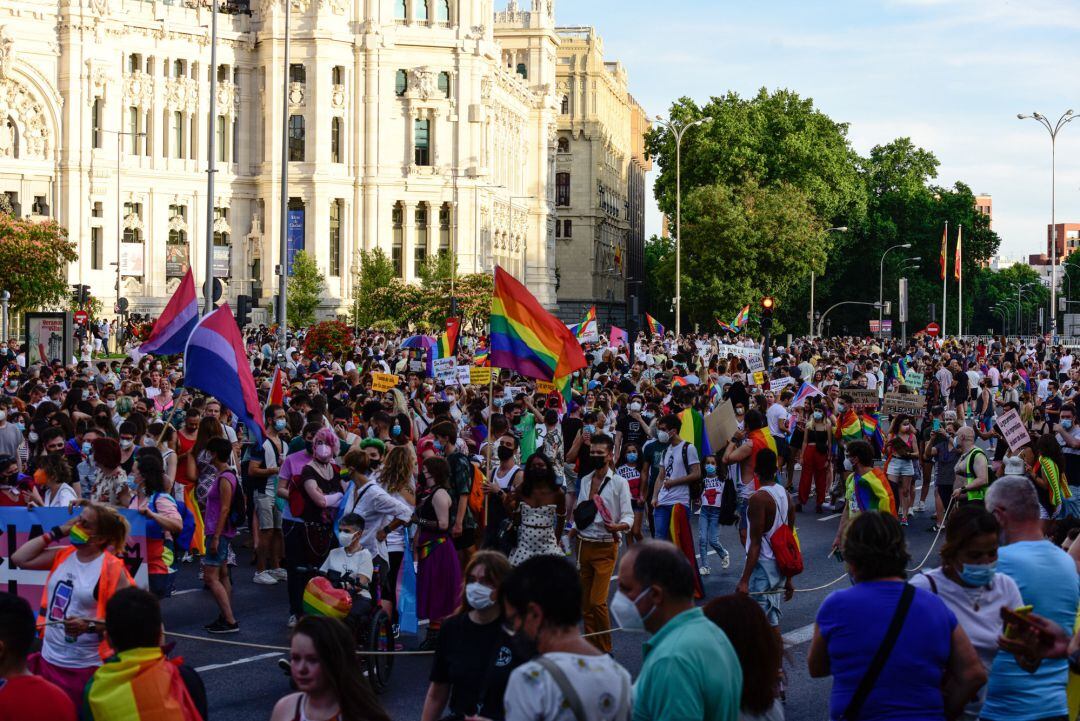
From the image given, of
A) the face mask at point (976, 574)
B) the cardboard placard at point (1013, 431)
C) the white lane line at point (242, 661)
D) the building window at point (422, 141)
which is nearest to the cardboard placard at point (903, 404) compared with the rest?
the cardboard placard at point (1013, 431)

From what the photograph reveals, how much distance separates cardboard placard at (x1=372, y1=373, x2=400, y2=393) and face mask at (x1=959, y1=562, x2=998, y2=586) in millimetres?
15501

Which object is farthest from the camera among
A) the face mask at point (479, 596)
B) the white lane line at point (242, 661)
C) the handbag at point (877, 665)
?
the white lane line at point (242, 661)

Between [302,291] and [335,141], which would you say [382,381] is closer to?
[302,291]

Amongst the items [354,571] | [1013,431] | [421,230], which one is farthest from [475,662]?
[421,230]

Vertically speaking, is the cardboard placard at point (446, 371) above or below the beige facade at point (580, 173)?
below

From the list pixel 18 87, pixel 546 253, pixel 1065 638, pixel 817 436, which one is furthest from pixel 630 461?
pixel 546 253

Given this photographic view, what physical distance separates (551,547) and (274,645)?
2717 millimetres

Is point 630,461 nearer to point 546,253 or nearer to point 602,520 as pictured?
point 602,520

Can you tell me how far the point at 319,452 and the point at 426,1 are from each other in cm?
6624

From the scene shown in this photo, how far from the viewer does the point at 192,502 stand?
13258 mm

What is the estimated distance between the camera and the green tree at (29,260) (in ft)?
169

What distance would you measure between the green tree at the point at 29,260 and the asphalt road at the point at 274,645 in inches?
1464

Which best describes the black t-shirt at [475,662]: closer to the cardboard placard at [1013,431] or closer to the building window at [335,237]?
the cardboard placard at [1013,431]

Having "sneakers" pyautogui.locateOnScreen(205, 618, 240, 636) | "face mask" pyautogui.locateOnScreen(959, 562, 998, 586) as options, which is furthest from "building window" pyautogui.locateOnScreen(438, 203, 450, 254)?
"face mask" pyautogui.locateOnScreen(959, 562, 998, 586)
